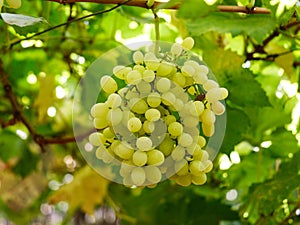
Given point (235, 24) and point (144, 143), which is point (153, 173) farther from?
point (235, 24)

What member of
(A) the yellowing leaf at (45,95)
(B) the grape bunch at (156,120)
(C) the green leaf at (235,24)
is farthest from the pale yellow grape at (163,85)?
(A) the yellowing leaf at (45,95)

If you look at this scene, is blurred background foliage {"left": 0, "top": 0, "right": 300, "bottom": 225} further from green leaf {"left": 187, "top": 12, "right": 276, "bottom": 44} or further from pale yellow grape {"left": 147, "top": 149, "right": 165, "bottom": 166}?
pale yellow grape {"left": 147, "top": 149, "right": 165, "bottom": 166}

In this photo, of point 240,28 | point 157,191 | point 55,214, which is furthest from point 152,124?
point 55,214

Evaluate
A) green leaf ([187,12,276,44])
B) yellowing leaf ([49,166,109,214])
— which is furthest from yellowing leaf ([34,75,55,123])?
green leaf ([187,12,276,44])

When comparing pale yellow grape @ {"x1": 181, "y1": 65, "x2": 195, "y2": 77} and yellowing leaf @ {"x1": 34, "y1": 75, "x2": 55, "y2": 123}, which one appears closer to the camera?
pale yellow grape @ {"x1": 181, "y1": 65, "x2": 195, "y2": 77}

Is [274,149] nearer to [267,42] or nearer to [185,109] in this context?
[267,42]
